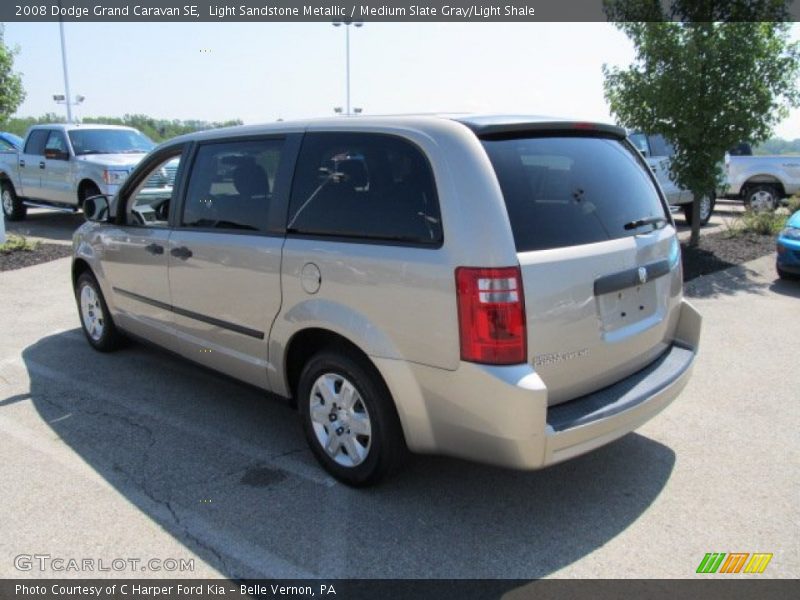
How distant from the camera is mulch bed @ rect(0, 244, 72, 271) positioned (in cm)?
962

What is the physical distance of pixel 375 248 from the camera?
3.16 metres

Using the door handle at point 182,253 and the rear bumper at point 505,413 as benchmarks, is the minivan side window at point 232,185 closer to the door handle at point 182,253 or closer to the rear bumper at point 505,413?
the door handle at point 182,253

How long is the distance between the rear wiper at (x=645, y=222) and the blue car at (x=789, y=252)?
206 inches

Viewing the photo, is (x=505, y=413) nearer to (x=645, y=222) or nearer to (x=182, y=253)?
(x=645, y=222)

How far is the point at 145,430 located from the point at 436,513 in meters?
2.05

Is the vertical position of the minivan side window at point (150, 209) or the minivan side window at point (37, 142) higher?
the minivan side window at point (37, 142)

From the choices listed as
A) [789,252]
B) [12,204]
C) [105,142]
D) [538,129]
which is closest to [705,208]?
[789,252]

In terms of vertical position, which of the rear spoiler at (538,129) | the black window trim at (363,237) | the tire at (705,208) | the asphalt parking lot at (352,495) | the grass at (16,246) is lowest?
the asphalt parking lot at (352,495)

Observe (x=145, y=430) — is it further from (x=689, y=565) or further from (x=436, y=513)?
(x=689, y=565)

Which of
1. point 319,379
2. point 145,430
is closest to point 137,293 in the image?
point 145,430

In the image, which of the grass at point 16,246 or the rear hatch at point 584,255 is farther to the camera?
the grass at point 16,246

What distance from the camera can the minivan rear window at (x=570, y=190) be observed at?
2973 mm

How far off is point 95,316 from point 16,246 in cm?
574

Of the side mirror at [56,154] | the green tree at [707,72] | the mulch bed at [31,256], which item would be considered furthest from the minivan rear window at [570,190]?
the side mirror at [56,154]
